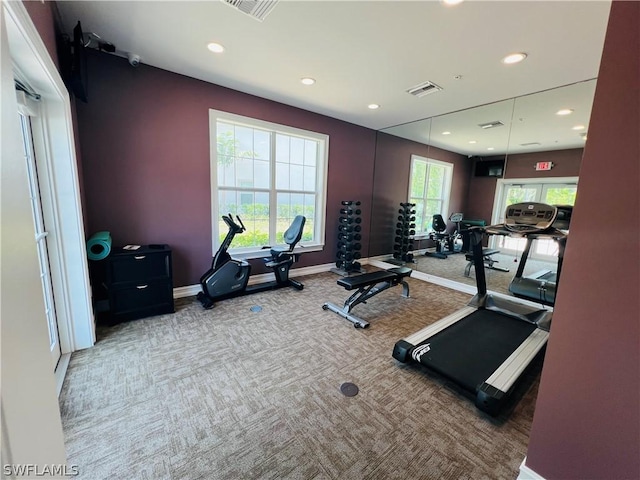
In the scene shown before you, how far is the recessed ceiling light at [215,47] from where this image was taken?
2556mm

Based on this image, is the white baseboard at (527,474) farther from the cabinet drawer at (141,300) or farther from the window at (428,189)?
the window at (428,189)

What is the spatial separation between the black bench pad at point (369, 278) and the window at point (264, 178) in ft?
Answer: 5.55

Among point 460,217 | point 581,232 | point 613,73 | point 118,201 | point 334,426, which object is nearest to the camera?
point 613,73

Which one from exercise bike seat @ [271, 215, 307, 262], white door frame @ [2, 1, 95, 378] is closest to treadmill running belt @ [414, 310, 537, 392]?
exercise bike seat @ [271, 215, 307, 262]

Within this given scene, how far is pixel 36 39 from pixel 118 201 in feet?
6.21

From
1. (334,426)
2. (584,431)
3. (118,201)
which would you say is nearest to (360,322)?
(334,426)

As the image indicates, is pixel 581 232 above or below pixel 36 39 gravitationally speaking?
below

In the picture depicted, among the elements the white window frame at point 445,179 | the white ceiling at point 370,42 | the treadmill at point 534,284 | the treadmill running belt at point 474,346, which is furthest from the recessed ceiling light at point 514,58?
the treadmill running belt at point 474,346

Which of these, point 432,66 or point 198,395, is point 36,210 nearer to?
point 198,395

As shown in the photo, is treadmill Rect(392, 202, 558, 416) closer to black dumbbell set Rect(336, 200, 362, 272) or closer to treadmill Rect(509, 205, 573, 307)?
treadmill Rect(509, 205, 573, 307)

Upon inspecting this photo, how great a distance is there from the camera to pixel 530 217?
8.62 ft

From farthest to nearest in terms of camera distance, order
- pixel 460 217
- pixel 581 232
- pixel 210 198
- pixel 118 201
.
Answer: pixel 460 217 < pixel 210 198 < pixel 118 201 < pixel 581 232

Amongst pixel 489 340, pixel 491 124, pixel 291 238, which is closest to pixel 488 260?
pixel 491 124

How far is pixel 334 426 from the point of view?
1.66 meters
